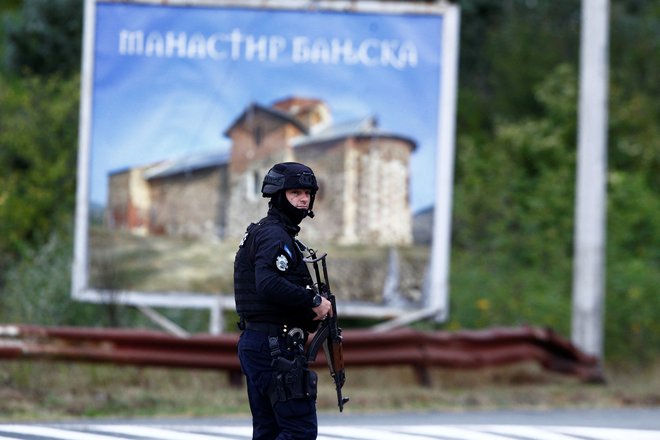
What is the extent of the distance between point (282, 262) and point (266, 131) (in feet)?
27.3

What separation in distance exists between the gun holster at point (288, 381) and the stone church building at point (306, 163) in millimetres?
8148

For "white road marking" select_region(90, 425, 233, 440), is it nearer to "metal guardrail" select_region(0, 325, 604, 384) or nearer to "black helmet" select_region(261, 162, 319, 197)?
"metal guardrail" select_region(0, 325, 604, 384)

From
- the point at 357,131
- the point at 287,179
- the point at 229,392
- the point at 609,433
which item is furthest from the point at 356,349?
the point at 287,179

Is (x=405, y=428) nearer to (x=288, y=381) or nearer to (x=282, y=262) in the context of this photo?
(x=288, y=381)

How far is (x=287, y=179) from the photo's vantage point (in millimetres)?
7383

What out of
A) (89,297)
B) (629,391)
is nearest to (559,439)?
(629,391)

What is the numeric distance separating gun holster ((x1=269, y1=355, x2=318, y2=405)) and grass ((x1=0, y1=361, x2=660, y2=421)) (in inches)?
187

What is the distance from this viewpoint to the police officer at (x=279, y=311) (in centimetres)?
723

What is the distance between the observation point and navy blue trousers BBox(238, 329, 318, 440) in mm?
7266

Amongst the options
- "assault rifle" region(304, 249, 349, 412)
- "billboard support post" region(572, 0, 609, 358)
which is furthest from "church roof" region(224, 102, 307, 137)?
"assault rifle" region(304, 249, 349, 412)

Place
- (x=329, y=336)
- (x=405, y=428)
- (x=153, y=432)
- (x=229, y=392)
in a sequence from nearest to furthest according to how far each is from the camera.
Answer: (x=329, y=336) < (x=153, y=432) < (x=405, y=428) < (x=229, y=392)

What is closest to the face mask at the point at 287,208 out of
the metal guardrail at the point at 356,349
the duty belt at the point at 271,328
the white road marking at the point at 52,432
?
the duty belt at the point at 271,328

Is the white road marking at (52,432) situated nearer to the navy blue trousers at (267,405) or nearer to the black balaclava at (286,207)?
the navy blue trousers at (267,405)

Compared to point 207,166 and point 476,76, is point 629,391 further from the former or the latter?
point 476,76
